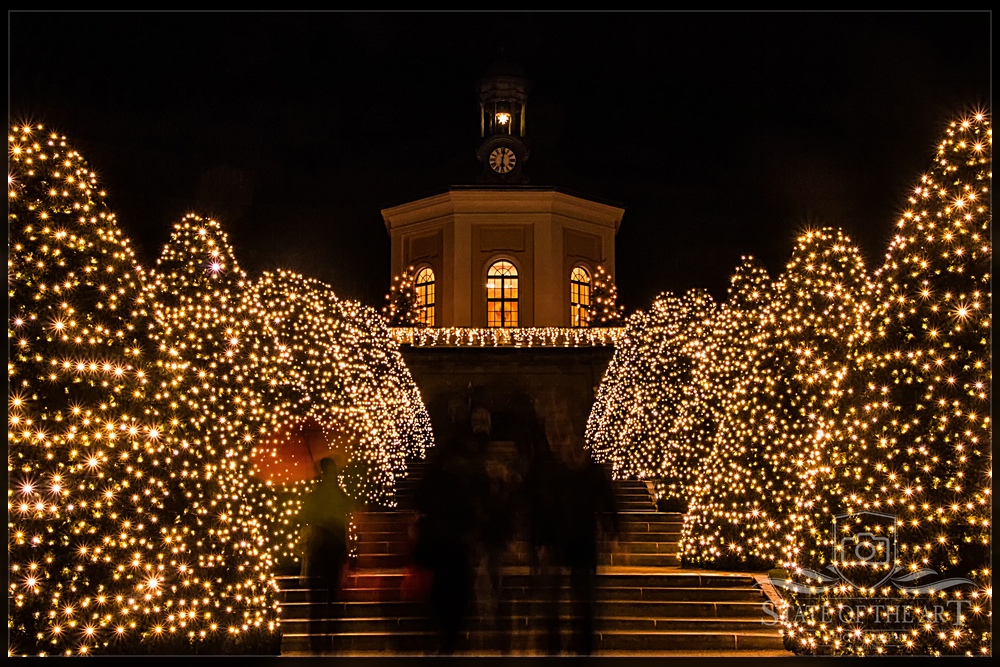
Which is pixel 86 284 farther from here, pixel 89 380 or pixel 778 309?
pixel 778 309

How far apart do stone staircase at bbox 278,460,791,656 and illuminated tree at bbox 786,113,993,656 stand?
7.65 feet

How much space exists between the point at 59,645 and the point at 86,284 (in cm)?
341

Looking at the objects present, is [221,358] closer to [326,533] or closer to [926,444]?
[326,533]

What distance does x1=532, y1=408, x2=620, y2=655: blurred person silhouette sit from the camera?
856 cm

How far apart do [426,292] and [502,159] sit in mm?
5306

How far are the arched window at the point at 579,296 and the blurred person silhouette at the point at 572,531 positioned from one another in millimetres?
24013

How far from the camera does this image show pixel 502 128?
111ft

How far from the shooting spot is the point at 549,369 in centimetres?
2664

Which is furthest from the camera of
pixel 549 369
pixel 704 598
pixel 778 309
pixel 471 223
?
pixel 471 223

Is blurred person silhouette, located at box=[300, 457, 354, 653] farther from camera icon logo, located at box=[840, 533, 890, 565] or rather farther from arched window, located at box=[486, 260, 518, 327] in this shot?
arched window, located at box=[486, 260, 518, 327]

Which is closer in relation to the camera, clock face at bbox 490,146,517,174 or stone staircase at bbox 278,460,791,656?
stone staircase at bbox 278,460,791,656

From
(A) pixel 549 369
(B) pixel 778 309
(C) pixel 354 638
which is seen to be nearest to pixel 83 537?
(C) pixel 354 638

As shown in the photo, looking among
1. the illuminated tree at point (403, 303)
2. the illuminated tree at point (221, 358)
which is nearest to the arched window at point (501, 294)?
the illuminated tree at point (403, 303)

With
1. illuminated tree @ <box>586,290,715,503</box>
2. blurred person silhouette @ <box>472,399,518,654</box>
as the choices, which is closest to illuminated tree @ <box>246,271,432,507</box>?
illuminated tree @ <box>586,290,715,503</box>
